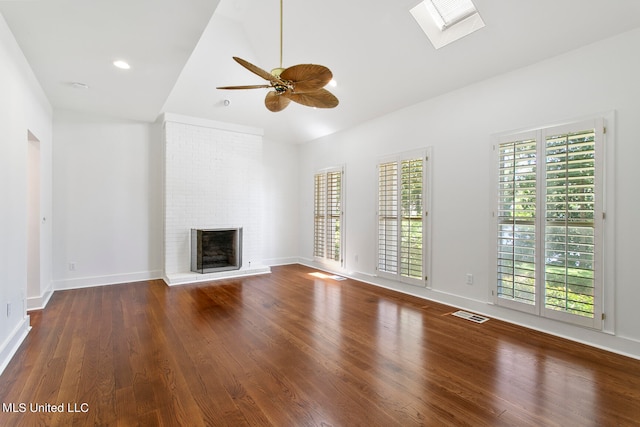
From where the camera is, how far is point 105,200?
5.27 m

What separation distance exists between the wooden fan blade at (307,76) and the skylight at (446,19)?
166cm

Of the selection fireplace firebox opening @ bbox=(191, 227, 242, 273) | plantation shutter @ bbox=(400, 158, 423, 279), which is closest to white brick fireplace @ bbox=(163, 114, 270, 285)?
fireplace firebox opening @ bbox=(191, 227, 242, 273)

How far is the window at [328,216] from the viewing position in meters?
6.17

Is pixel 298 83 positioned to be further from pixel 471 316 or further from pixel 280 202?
pixel 280 202

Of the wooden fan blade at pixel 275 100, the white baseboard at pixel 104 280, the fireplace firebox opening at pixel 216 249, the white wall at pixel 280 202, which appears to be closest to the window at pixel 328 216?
the white wall at pixel 280 202

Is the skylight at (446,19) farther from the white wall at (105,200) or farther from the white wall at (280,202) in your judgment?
the white wall at (105,200)

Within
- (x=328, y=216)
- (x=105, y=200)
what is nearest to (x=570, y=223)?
(x=328, y=216)

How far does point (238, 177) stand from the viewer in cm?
622

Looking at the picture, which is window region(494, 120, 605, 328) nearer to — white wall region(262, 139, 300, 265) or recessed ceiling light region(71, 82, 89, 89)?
white wall region(262, 139, 300, 265)

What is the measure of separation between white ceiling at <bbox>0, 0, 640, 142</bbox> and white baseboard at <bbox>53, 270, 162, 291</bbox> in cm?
275

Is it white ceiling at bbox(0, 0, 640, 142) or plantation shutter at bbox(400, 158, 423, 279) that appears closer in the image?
white ceiling at bbox(0, 0, 640, 142)

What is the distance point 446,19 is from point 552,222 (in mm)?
2483

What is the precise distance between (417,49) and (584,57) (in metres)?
1.62

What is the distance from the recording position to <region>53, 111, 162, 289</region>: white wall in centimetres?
496
